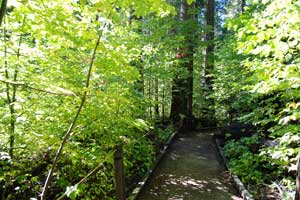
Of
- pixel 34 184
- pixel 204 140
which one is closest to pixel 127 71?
pixel 34 184

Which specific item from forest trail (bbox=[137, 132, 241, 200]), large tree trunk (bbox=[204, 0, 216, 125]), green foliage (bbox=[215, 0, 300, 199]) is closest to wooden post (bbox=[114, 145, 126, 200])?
green foliage (bbox=[215, 0, 300, 199])

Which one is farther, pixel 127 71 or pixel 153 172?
pixel 153 172

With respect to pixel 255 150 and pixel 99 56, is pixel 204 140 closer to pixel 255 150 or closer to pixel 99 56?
pixel 255 150

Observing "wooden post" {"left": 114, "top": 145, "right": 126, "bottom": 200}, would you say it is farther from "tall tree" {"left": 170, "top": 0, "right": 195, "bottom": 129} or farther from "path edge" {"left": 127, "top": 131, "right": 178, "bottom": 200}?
"tall tree" {"left": 170, "top": 0, "right": 195, "bottom": 129}

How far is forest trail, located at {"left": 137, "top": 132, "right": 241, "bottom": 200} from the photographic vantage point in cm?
599

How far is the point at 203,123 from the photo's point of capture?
15.4 m

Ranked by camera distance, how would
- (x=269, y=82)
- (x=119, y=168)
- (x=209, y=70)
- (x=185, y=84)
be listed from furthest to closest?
(x=185, y=84) → (x=209, y=70) → (x=269, y=82) → (x=119, y=168)

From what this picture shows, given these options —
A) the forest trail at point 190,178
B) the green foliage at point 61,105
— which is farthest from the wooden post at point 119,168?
the forest trail at point 190,178

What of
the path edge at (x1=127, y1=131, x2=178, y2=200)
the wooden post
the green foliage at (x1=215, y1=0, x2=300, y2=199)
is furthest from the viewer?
the path edge at (x1=127, y1=131, x2=178, y2=200)

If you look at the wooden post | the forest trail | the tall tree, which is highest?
the tall tree

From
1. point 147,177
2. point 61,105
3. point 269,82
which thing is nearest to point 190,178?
point 147,177

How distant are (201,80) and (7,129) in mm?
13635

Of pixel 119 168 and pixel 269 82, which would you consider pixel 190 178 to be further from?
pixel 119 168

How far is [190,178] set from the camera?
23.2ft
